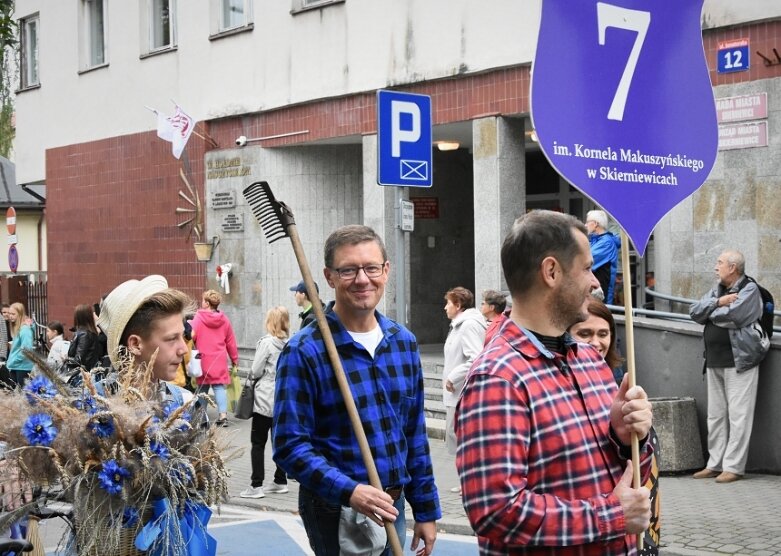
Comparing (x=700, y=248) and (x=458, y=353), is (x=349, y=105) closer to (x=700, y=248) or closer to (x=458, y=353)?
(x=700, y=248)

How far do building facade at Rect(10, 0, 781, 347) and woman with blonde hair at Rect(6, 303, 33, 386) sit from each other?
3819mm

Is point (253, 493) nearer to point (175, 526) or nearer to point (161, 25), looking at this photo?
point (175, 526)

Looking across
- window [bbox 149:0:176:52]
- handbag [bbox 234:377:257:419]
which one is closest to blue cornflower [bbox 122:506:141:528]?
handbag [bbox 234:377:257:419]

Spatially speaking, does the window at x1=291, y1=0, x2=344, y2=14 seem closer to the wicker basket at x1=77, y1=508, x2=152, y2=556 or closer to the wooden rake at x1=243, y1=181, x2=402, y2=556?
the wooden rake at x1=243, y1=181, x2=402, y2=556

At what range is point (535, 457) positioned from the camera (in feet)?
9.82

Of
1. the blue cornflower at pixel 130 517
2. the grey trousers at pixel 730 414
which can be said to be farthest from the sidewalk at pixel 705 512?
the blue cornflower at pixel 130 517

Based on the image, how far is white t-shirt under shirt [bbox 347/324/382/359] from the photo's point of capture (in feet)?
15.7

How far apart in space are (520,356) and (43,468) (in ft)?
5.43

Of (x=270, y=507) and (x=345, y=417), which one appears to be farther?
(x=270, y=507)

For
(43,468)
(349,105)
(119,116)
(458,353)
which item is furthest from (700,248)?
(119,116)

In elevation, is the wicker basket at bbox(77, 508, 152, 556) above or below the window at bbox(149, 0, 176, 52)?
below

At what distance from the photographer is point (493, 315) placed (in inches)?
420

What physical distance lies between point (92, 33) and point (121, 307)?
2227 centimetres

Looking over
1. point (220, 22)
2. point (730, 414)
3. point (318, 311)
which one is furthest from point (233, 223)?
point (318, 311)
